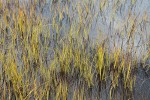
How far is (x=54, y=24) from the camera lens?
2852 mm

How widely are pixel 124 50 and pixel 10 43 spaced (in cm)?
93

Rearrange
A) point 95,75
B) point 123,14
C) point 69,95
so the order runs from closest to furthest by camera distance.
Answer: point 69,95, point 95,75, point 123,14

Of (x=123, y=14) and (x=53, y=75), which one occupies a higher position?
(x=123, y=14)

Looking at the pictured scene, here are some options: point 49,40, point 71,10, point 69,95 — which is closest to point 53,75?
point 69,95

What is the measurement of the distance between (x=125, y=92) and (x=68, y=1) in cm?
135

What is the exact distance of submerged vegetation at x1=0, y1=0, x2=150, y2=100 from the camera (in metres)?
2.21

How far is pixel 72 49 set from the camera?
255 centimetres

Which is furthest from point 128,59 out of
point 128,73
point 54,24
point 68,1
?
point 68,1

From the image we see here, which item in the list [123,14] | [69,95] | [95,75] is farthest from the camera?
[123,14]

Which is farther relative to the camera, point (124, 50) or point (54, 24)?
point (54, 24)

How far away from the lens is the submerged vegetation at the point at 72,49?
2209mm

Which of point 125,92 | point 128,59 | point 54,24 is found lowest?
point 125,92

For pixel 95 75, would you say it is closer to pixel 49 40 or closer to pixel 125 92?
pixel 125 92

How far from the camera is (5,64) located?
2258 millimetres
